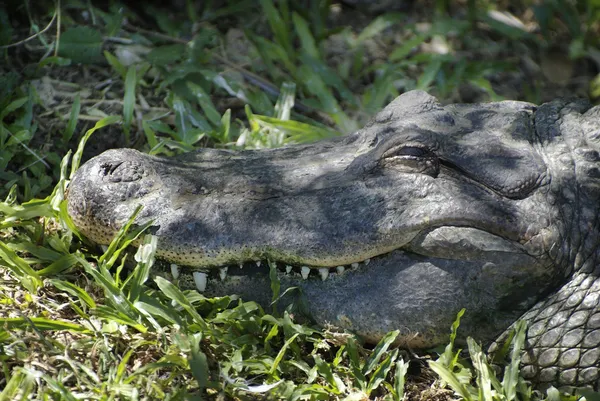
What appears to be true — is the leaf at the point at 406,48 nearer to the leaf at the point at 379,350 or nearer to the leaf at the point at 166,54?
the leaf at the point at 166,54

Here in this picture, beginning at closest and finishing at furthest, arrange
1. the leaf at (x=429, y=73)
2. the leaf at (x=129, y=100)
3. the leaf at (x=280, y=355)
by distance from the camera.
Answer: the leaf at (x=280, y=355), the leaf at (x=129, y=100), the leaf at (x=429, y=73)

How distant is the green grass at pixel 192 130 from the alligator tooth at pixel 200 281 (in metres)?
0.05

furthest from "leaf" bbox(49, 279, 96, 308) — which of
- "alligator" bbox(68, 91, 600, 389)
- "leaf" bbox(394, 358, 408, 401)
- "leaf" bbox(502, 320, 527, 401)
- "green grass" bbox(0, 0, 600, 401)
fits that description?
"leaf" bbox(502, 320, 527, 401)

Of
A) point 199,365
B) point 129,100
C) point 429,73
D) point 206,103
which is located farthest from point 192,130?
point 199,365

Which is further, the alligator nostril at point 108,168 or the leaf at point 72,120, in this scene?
the leaf at point 72,120

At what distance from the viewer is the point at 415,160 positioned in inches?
122

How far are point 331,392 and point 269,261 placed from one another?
566mm

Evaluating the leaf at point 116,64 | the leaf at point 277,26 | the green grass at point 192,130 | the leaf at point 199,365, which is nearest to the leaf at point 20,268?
the green grass at point 192,130

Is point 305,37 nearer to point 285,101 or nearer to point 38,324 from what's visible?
point 285,101

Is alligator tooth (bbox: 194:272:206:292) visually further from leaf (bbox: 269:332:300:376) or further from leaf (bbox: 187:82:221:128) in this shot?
leaf (bbox: 187:82:221:128)

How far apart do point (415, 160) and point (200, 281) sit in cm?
102

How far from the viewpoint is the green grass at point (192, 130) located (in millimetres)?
2721

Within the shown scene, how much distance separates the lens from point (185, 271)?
3.02 meters

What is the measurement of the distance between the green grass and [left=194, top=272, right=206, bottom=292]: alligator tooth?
55 millimetres
